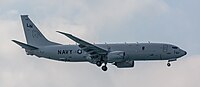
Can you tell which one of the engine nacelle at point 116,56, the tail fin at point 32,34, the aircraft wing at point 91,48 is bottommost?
the engine nacelle at point 116,56

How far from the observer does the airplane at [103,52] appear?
322ft

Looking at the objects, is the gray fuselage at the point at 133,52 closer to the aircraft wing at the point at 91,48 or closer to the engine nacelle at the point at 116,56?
the engine nacelle at the point at 116,56

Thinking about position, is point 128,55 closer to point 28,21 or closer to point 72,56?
point 72,56

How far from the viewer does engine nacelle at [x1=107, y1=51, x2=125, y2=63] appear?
9823 cm

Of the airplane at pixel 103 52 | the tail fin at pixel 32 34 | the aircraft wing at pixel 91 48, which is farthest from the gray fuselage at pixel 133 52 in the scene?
the tail fin at pixel 32 34

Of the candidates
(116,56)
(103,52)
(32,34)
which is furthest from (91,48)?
(32,34)

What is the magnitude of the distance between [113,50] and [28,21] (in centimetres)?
1719

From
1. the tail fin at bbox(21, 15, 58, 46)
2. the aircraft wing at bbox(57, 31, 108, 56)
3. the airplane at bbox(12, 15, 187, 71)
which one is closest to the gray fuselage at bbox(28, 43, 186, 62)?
the airplane at bbox(12, 15, 187, 71)

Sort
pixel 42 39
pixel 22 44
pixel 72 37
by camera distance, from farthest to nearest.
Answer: pixel 42 39
pixel 22 44
pixel 72 37

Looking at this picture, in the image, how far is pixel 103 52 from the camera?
101000 mm

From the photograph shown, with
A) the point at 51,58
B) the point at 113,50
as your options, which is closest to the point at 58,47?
the point at 51,58

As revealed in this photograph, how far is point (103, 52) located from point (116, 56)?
10.2 feet

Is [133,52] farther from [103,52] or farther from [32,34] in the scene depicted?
[32,34]

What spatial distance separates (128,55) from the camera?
98688 millimetres
